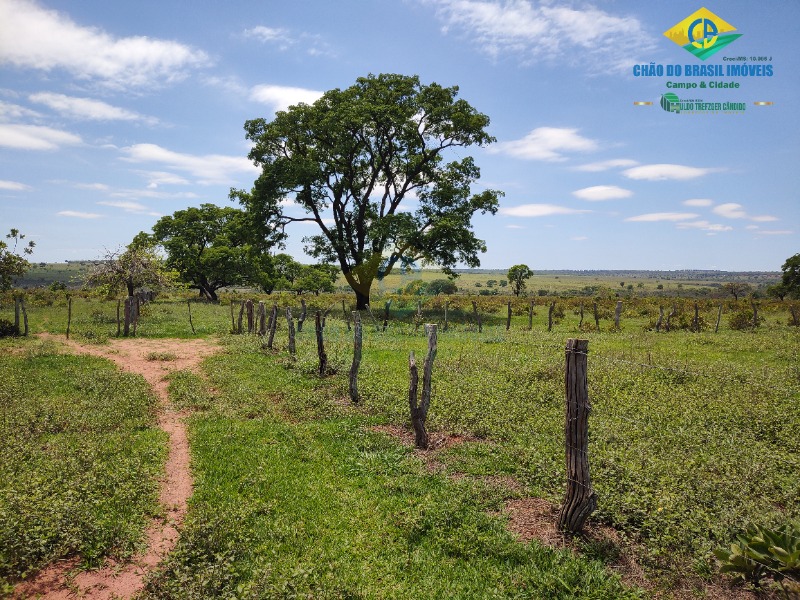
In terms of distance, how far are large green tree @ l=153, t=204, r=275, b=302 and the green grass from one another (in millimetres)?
38117

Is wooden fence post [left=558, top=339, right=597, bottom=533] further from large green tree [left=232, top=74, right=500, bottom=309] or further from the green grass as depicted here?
large green tree [left=232, top=74, right=500, bottom=309]

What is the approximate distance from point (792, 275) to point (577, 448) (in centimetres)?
6971

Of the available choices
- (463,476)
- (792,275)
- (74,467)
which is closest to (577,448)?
(463,476)

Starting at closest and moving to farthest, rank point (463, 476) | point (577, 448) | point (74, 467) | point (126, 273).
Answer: point (577, 448), point (74, 467), point (463, 476), point (126, 273)

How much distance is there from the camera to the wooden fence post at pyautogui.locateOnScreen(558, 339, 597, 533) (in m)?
6.56

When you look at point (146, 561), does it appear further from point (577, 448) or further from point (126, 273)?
point (126, 273)

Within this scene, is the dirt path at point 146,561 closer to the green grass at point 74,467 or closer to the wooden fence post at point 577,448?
the green grass at point 74,467

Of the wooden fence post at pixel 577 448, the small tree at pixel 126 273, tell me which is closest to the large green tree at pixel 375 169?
the small tree at pixel 126 273

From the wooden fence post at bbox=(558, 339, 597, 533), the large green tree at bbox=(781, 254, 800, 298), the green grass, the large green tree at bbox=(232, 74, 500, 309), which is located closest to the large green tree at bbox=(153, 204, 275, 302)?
the large green tree at bbox=(232, 74, 500, 309)

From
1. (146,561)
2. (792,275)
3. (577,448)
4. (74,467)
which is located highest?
(792,275)

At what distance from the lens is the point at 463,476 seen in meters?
8.53

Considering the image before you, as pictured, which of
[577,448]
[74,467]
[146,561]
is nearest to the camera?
[146,561]

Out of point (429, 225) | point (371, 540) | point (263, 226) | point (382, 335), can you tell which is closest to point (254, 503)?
point (371, 540)

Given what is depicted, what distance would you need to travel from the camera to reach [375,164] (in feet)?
133
